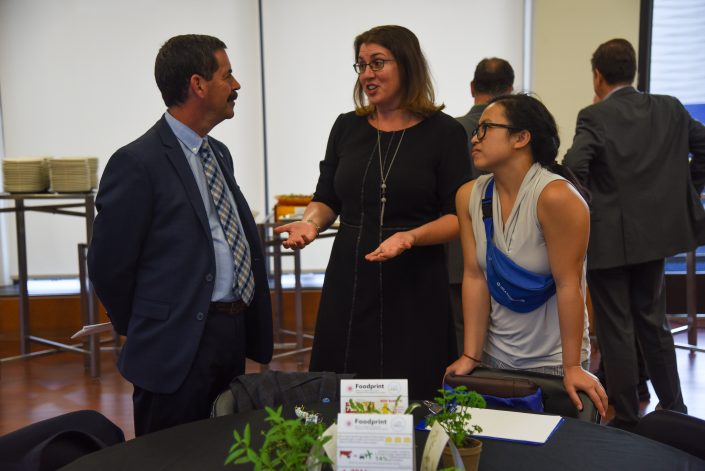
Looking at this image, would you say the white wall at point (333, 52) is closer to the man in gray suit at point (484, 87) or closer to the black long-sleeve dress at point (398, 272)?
the man in gray suit at point (484, 87)

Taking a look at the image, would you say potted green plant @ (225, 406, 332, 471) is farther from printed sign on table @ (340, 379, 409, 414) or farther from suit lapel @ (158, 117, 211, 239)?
suit lapel @ (158, 117, 211, 239)

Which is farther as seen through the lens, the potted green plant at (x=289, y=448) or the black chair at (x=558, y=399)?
the black chair at (x=558, y=399)

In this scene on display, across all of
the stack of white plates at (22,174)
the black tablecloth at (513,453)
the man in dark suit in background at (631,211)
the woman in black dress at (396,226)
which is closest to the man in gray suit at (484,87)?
the man in dark suit in background at (631,211)

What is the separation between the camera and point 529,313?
2.21m

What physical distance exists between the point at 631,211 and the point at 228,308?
7.04ft

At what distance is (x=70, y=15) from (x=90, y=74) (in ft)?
1.37

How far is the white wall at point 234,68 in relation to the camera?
5.63 meters

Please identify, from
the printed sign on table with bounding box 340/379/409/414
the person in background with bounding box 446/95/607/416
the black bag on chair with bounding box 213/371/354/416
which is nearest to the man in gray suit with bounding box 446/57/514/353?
the person in background with bounding box 446/95/607/416

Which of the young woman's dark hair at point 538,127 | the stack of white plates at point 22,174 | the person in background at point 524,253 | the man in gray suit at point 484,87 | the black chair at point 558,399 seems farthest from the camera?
the stack of white plates at point 22,174

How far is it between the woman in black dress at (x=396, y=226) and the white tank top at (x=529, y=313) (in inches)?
12.6

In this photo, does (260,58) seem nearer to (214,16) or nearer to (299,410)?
(214,16)

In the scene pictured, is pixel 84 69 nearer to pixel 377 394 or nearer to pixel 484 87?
pixel 484 87

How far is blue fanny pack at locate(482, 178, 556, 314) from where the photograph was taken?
2154mm

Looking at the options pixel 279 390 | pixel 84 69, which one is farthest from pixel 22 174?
pixel 279 390
